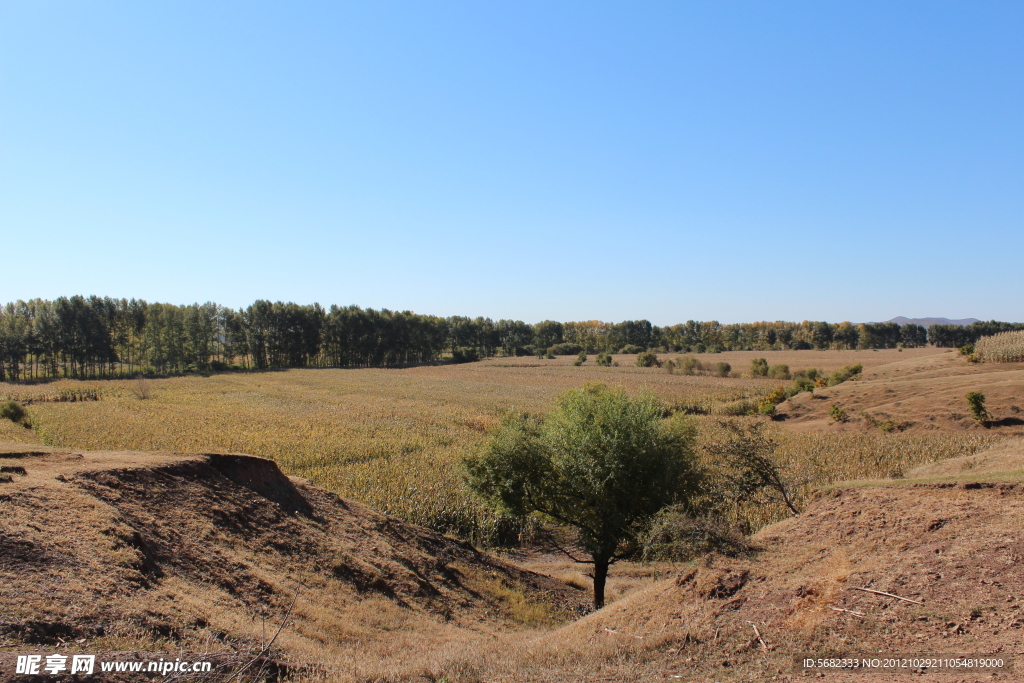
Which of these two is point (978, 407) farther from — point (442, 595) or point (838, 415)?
point (442, 595)

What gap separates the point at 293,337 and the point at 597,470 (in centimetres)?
11847

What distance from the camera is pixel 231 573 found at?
11.6m

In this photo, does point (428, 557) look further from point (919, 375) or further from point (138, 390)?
point (138, 390)

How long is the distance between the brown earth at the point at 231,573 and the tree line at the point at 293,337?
97483 millimetres

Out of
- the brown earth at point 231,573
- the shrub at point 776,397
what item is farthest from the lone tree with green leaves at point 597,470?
the shrub at point 776,397

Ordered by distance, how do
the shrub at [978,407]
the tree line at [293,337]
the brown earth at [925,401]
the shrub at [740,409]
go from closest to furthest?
the shrub at [978,407], the brown earth at [925,401], the shrub at [740,409], the tree line at [293,337]

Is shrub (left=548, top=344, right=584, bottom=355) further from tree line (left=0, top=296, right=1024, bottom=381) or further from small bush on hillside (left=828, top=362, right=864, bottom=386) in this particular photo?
small bush on hillside (left=828, top=362, right=864, bottom=386)

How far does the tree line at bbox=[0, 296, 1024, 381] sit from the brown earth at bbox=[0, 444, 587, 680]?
320 ft

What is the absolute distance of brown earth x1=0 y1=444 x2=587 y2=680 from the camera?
26.7ft

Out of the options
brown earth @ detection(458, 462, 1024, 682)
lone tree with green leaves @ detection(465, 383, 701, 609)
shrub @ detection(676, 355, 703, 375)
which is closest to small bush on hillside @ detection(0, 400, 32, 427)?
lone tree with green leaves @ detection(465, 383, 701, 609)

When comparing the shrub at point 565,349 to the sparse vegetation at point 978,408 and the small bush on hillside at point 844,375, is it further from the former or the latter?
the sparse vegetation at point 978,408

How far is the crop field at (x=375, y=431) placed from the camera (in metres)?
26.8

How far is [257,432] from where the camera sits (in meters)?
41.1

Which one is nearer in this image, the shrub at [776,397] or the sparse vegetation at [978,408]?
the sparse vegetation at [978,408]
